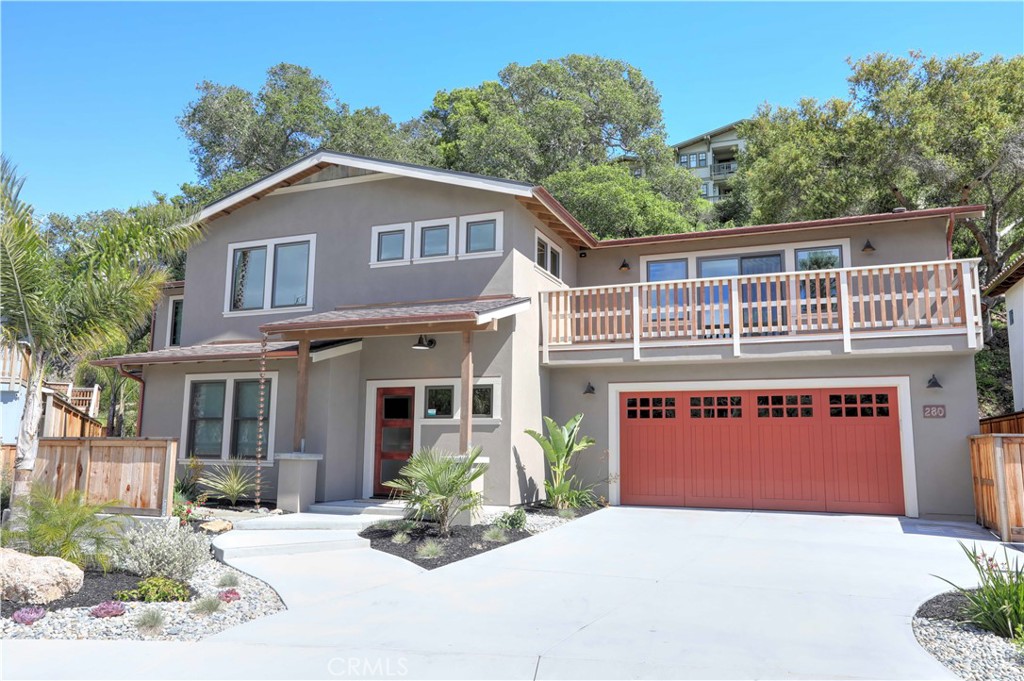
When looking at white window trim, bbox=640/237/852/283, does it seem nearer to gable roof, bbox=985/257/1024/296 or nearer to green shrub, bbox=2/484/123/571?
gable roof, bbox=985/257/1024/296

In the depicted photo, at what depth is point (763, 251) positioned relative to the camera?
1448cm

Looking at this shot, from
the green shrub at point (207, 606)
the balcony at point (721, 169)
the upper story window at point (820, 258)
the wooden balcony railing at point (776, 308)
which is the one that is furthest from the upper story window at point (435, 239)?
the balcony at point (721, 169)

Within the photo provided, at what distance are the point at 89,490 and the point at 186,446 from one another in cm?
385

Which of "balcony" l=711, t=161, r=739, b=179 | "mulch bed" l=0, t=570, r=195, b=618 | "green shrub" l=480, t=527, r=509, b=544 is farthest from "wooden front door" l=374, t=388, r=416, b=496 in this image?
"balcony" l=711, t=161, r=739, b=179

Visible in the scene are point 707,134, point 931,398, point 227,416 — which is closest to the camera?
point 931,398

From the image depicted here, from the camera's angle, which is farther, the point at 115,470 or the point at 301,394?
the point at 301,394

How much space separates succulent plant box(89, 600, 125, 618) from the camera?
600 centimetres

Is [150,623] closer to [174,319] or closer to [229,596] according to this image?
[229,596]

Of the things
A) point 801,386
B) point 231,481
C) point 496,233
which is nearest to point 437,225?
point 496,233

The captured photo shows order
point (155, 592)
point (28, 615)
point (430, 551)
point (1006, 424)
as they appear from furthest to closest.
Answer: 1. point (1006, 424)
2. point (430, 551)
3. point (155, 592)
4. point (28, 615)

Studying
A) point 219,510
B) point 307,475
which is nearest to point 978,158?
point 307,475

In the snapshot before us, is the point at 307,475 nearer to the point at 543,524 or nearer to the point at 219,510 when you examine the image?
the point at 219,510

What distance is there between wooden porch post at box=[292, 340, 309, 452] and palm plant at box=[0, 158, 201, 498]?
8.59 ft

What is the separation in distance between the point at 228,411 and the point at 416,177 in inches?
232
